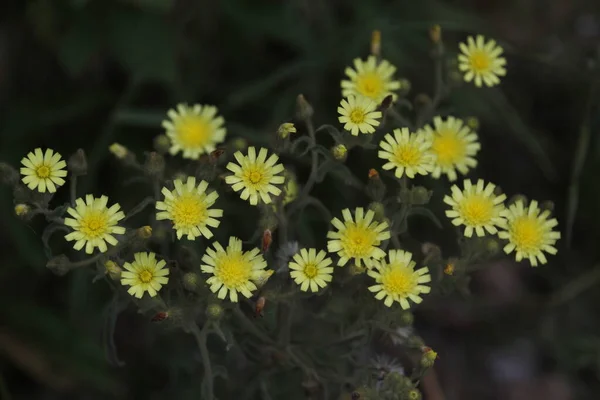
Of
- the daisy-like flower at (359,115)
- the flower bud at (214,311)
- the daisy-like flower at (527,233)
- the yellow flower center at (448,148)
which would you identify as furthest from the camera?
the yellow flower center at (448,148)

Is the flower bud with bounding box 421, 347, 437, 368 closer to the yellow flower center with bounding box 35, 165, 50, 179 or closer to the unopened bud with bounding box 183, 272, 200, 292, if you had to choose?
the unopened bud with bounding box 183, 272, 200, 292

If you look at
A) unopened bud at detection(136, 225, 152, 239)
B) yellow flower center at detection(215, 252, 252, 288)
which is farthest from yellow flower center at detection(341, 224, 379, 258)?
unopened bud at detection(136, 225, 152, 239)

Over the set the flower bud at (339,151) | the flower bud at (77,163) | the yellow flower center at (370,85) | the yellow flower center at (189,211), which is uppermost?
the yellow flower center at (370,85)

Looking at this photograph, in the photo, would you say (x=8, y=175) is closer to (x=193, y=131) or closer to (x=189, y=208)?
(x=189, y=208)

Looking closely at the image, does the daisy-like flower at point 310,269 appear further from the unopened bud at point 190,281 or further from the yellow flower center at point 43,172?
the yellow flower center at point 43,172

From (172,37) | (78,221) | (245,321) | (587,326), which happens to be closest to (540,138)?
(587,326)

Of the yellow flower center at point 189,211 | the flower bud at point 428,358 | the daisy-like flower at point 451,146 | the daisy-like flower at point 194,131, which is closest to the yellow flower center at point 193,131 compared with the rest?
the daisy-like flower at point 194,131
